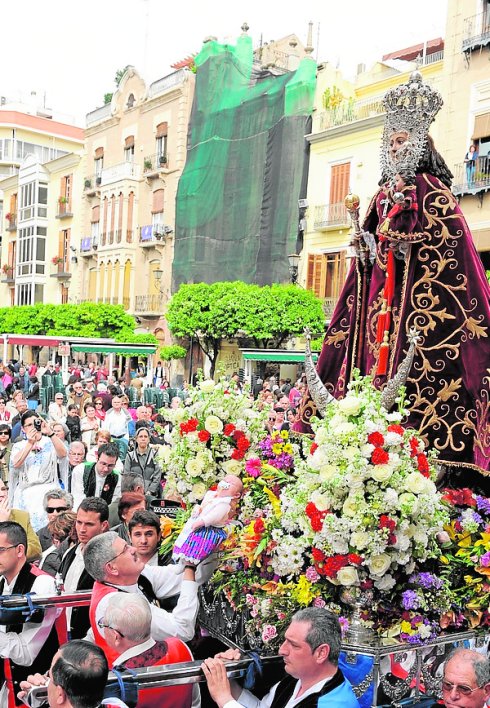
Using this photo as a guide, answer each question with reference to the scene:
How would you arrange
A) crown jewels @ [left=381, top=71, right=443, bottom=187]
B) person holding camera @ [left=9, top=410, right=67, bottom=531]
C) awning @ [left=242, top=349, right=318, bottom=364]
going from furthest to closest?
1. awning @ [left=242, top=349, right=318, bottom=364]
2. person holding camera @ [left=9, top=410, right=67, bottom=531]
3. crown jewels @ [left=381, top=71, right=443, bottom=187]

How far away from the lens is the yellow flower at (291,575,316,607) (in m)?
3.15

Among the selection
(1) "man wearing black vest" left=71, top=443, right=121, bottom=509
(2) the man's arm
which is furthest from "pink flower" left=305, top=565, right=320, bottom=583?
(1) "man wearing black vest" left=71, top=443, right=121, bottom=509

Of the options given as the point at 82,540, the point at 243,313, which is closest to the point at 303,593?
the point at 82,540

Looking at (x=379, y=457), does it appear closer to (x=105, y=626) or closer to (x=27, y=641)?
(x=105, y=626)

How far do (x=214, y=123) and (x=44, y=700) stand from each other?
3040cm

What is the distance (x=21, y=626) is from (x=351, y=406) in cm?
174

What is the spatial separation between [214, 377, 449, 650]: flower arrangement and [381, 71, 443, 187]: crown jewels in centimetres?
157

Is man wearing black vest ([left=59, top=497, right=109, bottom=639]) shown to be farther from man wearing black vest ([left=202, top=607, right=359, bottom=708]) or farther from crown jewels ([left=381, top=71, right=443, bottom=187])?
crown jewels ([left=381, top=71, right=443, bottom=187])

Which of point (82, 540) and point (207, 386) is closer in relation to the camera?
point (82, 540)

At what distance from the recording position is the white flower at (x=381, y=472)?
3.02m

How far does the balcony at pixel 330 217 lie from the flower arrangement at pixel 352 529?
22.4 meters

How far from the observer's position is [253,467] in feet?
13.2

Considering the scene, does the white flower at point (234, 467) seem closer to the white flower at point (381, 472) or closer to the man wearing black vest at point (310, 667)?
the white flower at point (381, 472)

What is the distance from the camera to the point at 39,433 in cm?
688
